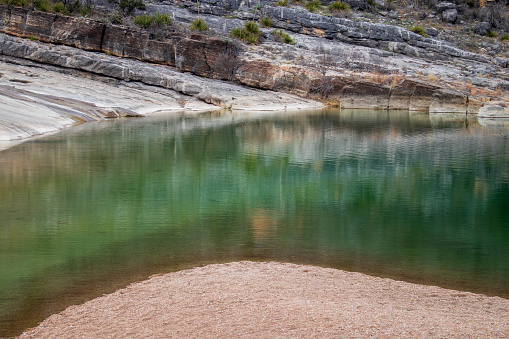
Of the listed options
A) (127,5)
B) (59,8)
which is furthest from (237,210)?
(127,5)

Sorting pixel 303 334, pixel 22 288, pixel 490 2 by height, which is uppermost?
pixel 490 2

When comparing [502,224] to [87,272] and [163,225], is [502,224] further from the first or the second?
[87,272]

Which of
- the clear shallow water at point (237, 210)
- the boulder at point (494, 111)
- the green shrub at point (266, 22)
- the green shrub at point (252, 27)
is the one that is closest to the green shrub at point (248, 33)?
the green shrub at point (252, 27)

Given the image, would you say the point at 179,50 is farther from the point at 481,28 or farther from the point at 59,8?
the point at 481,28

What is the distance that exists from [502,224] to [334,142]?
11.3 m

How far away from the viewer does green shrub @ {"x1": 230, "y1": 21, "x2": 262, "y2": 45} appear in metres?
43.1

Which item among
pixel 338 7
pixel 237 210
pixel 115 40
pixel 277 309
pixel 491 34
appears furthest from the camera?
pixel 491 34

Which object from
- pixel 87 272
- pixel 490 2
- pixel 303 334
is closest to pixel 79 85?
pixel 87 272

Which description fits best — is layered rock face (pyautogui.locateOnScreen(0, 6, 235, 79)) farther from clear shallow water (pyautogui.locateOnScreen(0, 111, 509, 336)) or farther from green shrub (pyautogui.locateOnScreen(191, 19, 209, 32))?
clear shallow water (pyautogui.locateOnScreen(0, 111, 509, 336))

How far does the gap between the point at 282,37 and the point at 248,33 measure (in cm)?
313

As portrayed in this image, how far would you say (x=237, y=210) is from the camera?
10.6 m

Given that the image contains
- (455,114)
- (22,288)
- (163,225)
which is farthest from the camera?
(455,114)

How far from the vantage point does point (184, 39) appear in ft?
130

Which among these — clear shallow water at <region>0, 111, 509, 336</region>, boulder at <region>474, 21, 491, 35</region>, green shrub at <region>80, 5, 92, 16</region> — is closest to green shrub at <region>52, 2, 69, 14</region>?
green shrub at <region>80, 5, 92, 16</region>
